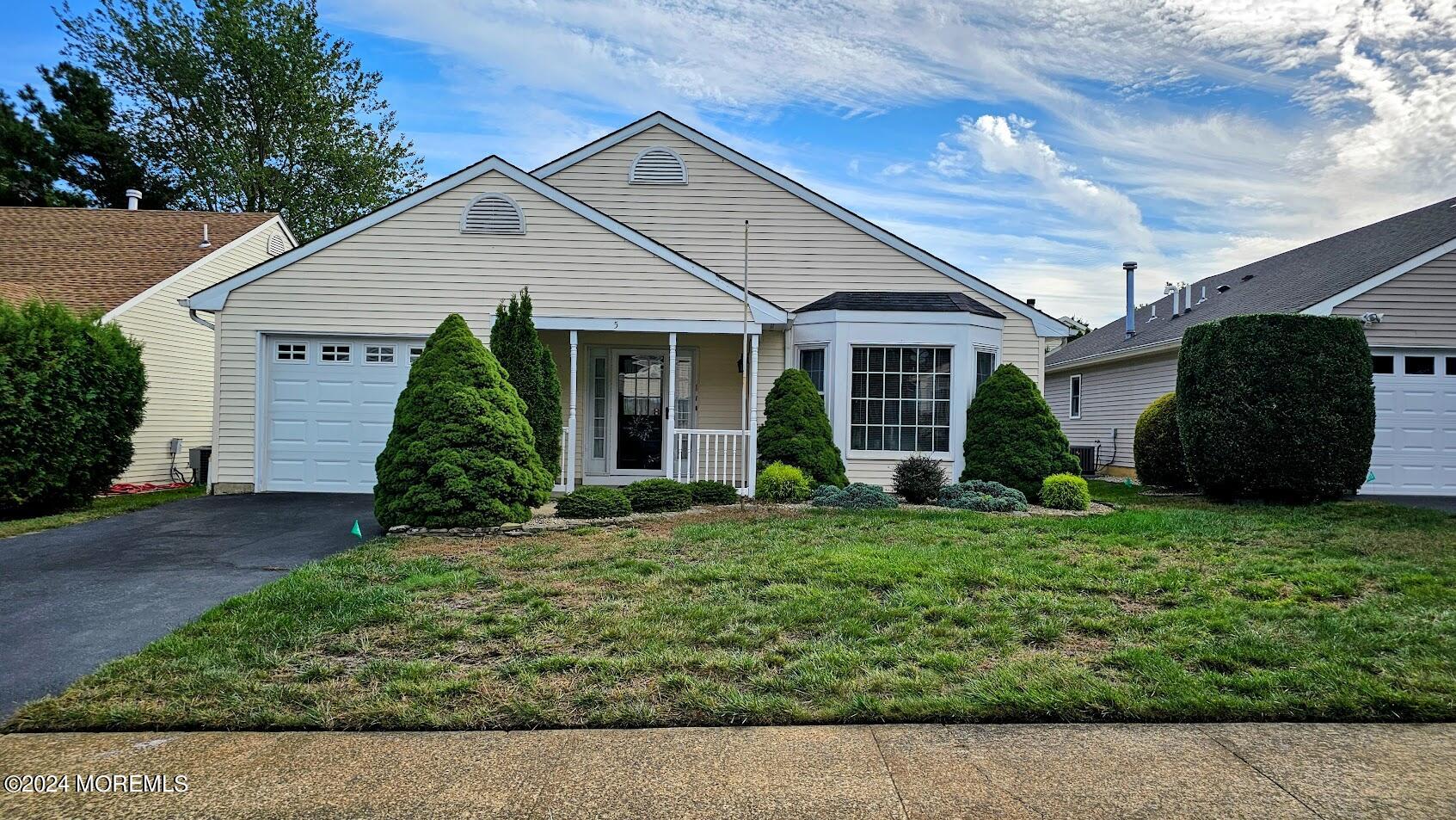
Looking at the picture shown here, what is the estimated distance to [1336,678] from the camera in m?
4.00

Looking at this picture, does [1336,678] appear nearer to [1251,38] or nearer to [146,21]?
[1251,38]

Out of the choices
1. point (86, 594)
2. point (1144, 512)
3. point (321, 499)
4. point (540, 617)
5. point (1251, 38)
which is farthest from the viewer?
point (1251, 38)

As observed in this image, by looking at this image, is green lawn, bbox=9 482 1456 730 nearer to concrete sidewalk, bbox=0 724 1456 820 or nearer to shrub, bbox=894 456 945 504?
concrete sidewalk, bbox=0 724 1456 820

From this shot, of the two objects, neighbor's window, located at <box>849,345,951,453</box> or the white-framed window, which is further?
neighbor's window, located at <box>849,345,951,453</box>

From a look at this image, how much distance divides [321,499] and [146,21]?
21.9 metres

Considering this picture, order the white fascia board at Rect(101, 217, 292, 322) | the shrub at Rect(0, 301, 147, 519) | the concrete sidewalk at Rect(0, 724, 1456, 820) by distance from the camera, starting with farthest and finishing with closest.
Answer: the white fascia board at Rect(101, 217, 292, 322) < the shrub at Rect(0, 301, 147, 519) < the concrete sidewalk at Rect(0, 724, 1456, 820)

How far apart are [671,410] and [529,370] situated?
291 centimetres

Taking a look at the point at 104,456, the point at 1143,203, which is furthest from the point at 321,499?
the point at 1143,203

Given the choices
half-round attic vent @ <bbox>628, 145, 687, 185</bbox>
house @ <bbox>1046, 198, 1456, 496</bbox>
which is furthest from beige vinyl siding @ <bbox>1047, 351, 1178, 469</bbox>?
half-round attic vent @ <bbox>628, 145, 687, 185</bbox>

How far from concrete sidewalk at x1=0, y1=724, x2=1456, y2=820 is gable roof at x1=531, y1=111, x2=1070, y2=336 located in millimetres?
9912

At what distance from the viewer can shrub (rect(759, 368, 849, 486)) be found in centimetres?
1081

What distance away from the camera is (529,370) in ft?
32.9

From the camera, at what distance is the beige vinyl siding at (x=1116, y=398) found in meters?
17.7

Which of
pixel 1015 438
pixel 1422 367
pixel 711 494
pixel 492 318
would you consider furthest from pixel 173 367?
pixel 1422 367
